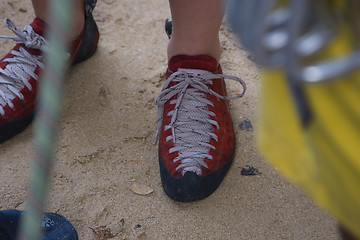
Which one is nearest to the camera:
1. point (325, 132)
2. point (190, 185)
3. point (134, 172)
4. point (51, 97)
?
point (51, 97)

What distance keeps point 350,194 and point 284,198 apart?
2.30 ft

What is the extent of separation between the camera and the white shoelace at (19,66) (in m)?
1.27

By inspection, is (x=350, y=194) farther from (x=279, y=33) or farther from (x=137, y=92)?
(x=137, y=92)

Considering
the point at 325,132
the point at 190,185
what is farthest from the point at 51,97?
the point at 190,185

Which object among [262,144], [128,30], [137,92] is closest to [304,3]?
[262,144]

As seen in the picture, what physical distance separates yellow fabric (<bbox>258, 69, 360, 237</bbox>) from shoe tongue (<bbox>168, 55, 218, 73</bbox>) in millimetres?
677

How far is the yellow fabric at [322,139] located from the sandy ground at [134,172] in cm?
61

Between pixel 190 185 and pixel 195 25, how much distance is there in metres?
0.41

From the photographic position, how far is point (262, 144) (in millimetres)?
488

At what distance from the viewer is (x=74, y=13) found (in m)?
1.26

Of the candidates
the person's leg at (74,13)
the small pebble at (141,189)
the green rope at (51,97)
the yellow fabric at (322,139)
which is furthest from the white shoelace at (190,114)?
the green rope at (51,97)

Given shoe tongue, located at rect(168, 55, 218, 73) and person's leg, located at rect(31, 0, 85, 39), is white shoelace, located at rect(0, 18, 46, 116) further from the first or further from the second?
shoe tongue, located at rect(168, 55, 218, 73)

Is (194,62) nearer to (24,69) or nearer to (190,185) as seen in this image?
(190,185)

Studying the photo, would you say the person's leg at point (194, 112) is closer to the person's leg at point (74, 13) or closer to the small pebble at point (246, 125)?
the small pebble at point (246, 125)
